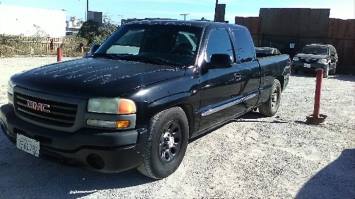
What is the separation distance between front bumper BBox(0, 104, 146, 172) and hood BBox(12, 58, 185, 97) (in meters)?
0.38

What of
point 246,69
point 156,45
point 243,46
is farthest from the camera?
point 243,46

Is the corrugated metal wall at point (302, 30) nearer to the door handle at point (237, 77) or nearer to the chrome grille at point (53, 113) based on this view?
the door handle at point (237, 77)

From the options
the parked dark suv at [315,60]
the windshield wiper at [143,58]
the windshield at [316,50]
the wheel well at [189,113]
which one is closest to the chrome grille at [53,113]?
the wheel well at [189,113]

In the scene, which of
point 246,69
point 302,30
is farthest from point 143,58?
point 302,30

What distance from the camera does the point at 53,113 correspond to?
166 inches

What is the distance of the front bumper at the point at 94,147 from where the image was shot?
3998 millimetres

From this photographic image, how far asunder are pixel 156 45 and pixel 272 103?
367 centimetres

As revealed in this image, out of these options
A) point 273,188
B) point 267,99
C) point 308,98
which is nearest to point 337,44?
point 308,98

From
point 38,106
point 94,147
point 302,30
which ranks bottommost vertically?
point 94,147

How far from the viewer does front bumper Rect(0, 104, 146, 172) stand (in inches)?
157

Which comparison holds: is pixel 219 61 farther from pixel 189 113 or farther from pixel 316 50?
pixel 316 50

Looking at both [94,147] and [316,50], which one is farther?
[316,50]

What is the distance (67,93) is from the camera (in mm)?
4145

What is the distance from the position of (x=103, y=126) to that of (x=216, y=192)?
1392 mm
